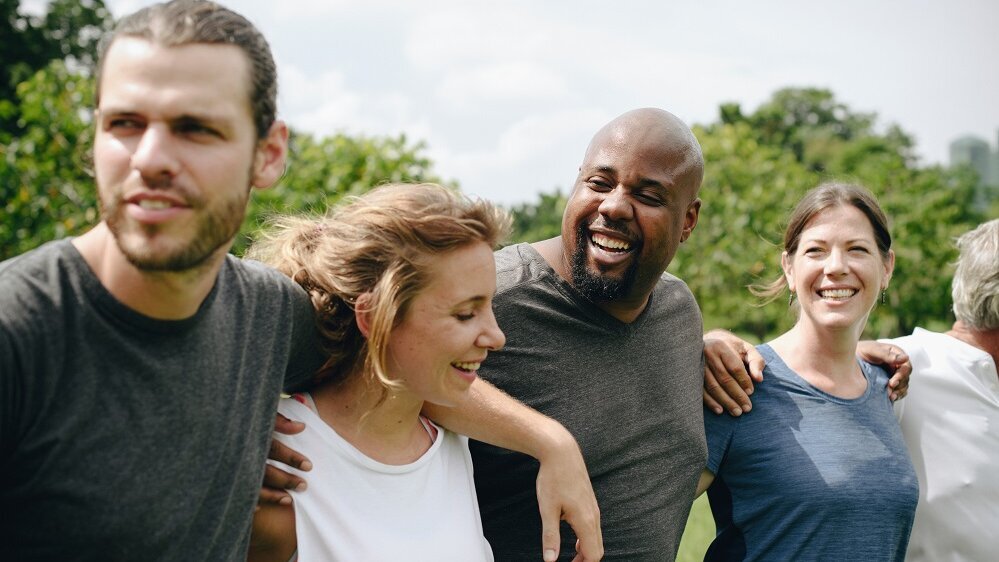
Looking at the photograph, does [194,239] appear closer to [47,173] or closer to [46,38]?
[47,173]

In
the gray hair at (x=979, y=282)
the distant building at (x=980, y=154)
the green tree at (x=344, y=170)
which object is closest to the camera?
the gray hair at (x=979, y=282)

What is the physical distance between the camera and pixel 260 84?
189 cm

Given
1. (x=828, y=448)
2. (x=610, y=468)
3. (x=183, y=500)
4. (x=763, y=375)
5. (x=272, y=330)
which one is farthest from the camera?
(x=763, y=375)

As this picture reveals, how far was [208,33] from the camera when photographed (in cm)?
178

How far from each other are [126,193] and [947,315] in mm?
16566

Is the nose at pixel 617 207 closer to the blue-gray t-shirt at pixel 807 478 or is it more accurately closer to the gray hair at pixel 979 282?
the blue-gray t-shirt at pixel 807 478

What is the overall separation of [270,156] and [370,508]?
0.94 metres

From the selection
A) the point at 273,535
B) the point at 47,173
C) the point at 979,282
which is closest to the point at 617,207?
the point at 273,535

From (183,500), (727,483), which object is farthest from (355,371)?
(727,483)

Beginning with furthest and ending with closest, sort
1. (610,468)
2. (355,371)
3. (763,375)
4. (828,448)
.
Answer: (763,375)
(828,448)
(610,468)
(355,371)

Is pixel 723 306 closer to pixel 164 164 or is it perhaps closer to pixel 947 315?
pixel 947 315

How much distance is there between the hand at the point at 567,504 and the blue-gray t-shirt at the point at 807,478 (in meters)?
0.84

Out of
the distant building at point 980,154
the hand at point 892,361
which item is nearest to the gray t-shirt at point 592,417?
the hand at point 892,361

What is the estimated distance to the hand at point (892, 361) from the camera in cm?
348
